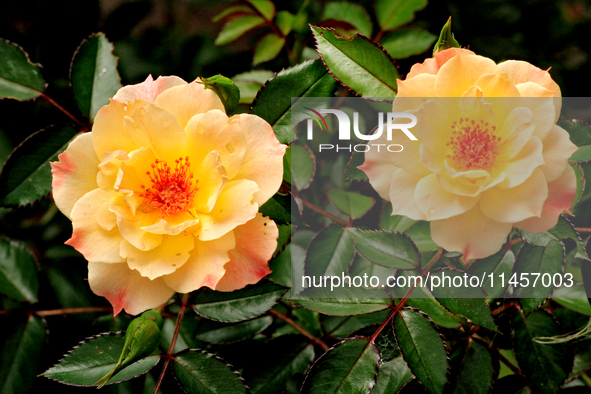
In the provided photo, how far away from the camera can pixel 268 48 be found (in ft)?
2.11

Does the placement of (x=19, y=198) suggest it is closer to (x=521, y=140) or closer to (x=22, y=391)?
(x=22, y=391)

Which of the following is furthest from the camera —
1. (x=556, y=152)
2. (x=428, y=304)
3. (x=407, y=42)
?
(x=407, y=42)

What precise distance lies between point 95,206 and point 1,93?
0.88 ft

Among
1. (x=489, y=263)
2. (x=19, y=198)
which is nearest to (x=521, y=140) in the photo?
(x=489, y=263)

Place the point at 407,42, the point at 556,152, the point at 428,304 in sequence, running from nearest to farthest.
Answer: the point at 556,152 → the point at 428,304 → the point at 407,42

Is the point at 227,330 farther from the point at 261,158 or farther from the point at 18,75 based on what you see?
the point at 18,75

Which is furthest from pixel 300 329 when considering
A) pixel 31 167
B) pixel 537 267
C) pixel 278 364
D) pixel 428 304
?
pixel 31 167

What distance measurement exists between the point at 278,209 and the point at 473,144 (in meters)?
0.19

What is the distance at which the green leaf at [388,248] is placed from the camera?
1.33 feet

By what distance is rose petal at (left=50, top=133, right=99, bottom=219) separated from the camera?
350 millimetres

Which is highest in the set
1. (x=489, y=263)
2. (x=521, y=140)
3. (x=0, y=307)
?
(x=521, y=140)

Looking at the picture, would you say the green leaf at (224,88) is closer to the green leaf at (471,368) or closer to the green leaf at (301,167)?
the green leaf at (301,167)

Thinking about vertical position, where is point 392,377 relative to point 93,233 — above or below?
below

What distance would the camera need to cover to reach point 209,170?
369mm
